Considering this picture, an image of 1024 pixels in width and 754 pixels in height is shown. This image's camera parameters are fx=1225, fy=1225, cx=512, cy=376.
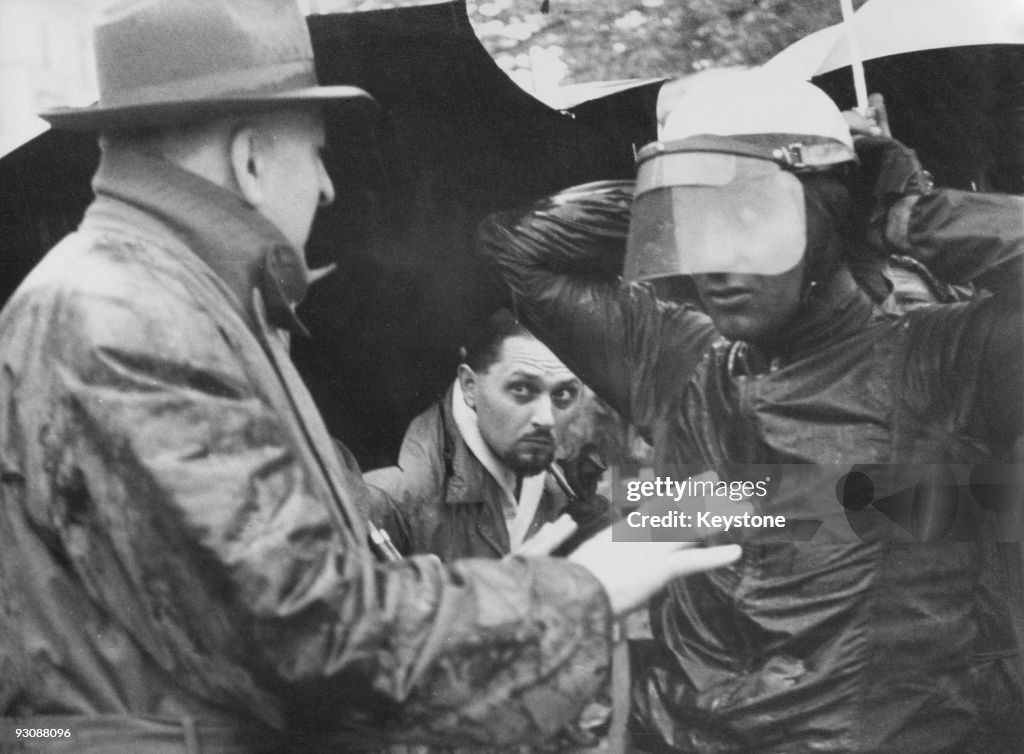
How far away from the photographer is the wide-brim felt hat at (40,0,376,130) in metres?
3.18

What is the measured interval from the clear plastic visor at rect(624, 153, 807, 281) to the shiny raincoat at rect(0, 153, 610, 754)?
37.3 inches

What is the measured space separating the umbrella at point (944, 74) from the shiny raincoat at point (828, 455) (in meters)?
0.13

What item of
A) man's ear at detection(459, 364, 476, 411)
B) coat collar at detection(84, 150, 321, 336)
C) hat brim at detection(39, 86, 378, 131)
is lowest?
man's ear at detection(459, 364, 476, 411)

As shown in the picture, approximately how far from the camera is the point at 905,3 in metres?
3.52

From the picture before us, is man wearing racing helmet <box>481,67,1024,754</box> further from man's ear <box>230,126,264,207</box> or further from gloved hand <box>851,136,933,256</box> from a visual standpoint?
man's ear <box>230,126,264,207</box>

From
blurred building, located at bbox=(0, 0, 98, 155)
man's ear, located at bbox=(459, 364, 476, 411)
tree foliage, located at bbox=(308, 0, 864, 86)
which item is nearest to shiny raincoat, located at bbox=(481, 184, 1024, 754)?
man's ear, located at bbox=(459, 364, 476, 411)

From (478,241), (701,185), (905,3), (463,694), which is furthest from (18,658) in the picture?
(905,3)

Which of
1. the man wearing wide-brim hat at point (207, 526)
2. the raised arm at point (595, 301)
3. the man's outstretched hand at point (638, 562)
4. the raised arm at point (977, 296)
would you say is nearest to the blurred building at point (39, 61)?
the man wearing wide-brim hat at point (207, 526)

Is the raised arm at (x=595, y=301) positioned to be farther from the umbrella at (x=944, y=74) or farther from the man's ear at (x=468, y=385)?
the umbrella at (x=944, y=74)

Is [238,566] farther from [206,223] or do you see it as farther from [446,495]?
[206,223]

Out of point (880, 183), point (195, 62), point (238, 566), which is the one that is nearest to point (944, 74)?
point (880, 183)

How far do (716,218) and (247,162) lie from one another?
1298 mm

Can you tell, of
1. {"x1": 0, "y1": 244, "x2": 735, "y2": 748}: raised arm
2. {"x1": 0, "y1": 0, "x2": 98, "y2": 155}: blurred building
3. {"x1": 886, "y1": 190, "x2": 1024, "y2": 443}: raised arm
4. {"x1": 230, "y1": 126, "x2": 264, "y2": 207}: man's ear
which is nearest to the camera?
{"x1": 0, "y1": 244, "x2": 735, "y2": 748}: raised arm

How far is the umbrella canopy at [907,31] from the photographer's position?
346 cm
